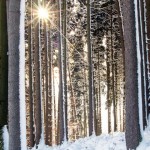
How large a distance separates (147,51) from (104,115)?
45322mm

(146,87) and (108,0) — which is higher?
(108,0)

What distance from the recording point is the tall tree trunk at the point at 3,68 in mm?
11250

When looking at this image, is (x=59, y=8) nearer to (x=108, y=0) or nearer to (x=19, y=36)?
(x=108, y=0)

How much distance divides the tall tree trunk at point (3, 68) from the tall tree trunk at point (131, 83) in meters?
3.58

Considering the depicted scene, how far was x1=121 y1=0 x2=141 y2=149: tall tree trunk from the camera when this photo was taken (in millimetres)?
10211

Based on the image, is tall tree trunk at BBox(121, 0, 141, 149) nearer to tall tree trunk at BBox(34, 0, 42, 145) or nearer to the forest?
the forest

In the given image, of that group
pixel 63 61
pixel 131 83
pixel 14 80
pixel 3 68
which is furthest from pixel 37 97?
pixel 14 80

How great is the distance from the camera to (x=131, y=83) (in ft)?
33.5

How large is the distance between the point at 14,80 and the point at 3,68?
106 inches

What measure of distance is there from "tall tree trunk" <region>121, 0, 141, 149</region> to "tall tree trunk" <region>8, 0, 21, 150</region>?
3.07m

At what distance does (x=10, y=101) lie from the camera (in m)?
8.80

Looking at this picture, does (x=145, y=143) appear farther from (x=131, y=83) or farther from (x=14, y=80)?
(x=14, y=80)

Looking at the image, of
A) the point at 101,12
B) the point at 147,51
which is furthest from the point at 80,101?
the point at 147,51

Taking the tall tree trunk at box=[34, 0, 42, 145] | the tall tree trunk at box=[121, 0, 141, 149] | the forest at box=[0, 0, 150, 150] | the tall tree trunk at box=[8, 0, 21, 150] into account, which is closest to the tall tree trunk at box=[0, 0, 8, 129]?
the forest at box=[0, 0, 150, 150]
